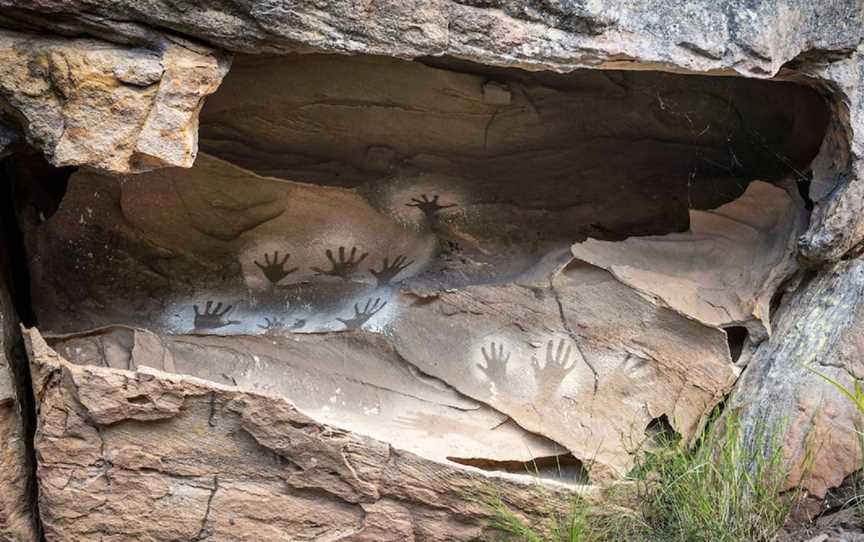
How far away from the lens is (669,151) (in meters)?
3.29

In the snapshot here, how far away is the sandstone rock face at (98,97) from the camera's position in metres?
2.37

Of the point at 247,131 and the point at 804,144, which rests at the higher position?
the point at 804,144

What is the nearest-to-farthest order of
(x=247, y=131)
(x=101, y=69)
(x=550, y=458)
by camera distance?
(x=101, y=69)
(x=550, y=458)
(x=247, y=131)

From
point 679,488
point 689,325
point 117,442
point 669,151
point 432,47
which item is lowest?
point 117,442

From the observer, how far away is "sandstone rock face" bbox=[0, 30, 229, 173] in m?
2.37

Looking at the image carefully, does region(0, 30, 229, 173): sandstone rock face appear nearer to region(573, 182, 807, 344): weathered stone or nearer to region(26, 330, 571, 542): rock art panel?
region(26, 330, 571, 542): rock art panel

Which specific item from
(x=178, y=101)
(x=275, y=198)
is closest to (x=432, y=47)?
(x=178, y=101)

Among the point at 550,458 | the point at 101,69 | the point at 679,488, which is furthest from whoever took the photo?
the point at 550,458

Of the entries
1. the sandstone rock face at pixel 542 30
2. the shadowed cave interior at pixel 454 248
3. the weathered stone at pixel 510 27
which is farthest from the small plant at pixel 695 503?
the weathered stone at pixel 510 27

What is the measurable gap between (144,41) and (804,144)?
180 cm

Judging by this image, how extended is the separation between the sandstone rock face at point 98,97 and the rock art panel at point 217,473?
584 mm

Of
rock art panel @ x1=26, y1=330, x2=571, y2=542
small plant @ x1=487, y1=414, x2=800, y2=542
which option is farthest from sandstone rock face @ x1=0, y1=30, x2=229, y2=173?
small plant @ x1=487, y1=414, x2=800, y2=542

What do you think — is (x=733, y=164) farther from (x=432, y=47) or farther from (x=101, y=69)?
(x=101, y=69)

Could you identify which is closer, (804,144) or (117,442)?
(117,442)
